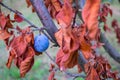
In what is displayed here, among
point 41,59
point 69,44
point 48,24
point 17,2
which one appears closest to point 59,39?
point 69,44

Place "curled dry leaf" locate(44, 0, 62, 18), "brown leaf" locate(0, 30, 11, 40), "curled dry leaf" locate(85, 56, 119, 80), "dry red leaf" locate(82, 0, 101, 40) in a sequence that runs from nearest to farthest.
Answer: "dry red leaf" locate(82, 0, 101, 40) < "curled dry leaf" locate(85, 56, 119, 80) < "brown leaf" locate(0, 30, 11, 40) < "curled dry leaf" locate(44, 0, 62, 18)

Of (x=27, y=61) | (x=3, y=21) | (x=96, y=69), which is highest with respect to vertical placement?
(x=3, y=21)

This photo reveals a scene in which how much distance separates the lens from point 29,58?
2.62 ft

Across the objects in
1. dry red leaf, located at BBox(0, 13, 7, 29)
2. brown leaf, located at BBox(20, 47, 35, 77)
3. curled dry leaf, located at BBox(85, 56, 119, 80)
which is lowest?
curled dry leaf, located at BBox(85, 56, 119, 80)

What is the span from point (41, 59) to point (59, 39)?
10.7 feet

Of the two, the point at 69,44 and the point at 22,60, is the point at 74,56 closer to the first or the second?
the point at 69,44

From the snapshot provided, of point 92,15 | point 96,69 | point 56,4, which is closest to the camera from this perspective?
point 92,15

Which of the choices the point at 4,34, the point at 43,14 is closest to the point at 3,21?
the point at 4,34

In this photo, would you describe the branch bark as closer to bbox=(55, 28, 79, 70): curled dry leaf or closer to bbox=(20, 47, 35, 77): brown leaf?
bbox=(20, 47, 35, 77): brown leaf

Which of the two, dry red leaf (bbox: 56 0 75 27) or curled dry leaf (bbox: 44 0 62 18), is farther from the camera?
curled dry leaf (bbox: 44 0 62 18)

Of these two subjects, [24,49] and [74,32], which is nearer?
[74,32]

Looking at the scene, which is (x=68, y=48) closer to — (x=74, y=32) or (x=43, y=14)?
(x=74, y=32)

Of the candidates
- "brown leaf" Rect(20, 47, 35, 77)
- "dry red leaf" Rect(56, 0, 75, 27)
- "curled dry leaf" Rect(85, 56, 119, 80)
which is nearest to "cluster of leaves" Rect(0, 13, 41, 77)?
"brown leaf" Rect(20, 47, 35, 77)

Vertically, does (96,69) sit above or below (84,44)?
below
